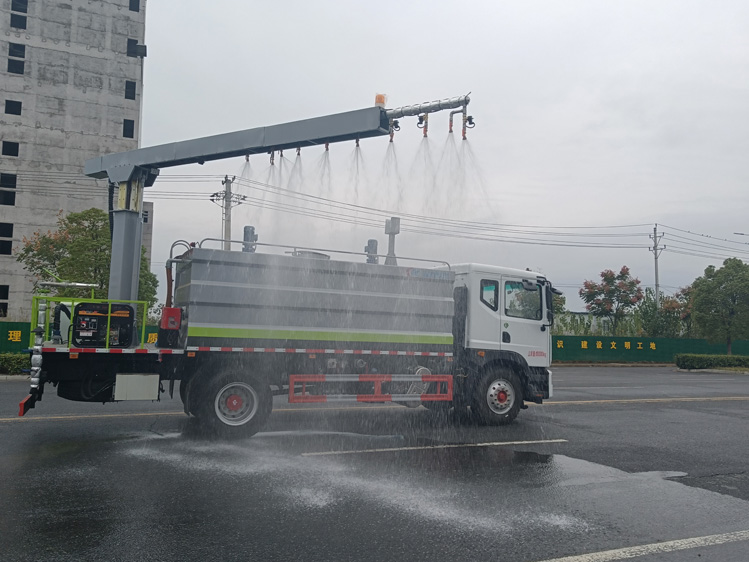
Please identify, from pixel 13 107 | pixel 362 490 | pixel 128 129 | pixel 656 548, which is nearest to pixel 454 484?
pixel 362 490

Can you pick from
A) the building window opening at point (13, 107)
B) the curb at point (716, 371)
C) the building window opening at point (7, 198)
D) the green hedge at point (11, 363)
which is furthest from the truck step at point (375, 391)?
the building window opening at point (13, 107)

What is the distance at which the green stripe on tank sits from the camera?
9203 mm

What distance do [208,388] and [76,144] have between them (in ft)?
168

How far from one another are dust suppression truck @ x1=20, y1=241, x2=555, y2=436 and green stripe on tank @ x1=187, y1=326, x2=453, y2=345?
0.05 ft

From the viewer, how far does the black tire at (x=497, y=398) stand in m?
10.8

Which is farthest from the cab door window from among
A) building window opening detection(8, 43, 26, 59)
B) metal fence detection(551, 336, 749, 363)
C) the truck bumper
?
building window opening detection(8, 43, 26, 59)

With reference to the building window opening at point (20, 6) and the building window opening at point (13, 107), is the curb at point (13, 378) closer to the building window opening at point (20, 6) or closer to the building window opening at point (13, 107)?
the building window opening at point (13, 107)

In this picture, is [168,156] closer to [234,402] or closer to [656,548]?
[234,402]

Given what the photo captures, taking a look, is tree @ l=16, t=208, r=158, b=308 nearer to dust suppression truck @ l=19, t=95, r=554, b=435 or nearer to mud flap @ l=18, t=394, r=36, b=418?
dust suppression truck @ l=19, t=95, r=554, b=435

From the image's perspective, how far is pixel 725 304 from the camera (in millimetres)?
37250

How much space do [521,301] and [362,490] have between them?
612 cm

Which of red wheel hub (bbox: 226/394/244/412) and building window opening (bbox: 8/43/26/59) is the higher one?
building window opening (bbox: 8/43/26/59)

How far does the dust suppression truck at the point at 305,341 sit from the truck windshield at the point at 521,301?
0.02m

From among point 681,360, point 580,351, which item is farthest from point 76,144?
point 681,360
